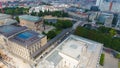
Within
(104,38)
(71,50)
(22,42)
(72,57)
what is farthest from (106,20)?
(22,42)

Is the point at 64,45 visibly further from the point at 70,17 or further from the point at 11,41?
the point at 70,17

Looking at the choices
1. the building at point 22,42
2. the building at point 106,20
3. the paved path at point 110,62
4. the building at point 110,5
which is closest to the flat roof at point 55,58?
the building at point 22,42

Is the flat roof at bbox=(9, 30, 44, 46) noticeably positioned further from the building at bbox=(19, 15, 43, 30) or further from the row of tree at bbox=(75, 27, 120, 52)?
the row of tree at bbox=(75, 27, 120, 52)

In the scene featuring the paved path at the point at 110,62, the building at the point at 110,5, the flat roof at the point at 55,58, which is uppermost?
the building at the point at 110,5

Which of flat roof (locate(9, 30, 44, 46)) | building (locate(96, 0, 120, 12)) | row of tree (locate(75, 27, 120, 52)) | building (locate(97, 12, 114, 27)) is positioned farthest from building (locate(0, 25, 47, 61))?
building (locate(96, 0, 120, 12))

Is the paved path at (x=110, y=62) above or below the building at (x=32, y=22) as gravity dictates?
below

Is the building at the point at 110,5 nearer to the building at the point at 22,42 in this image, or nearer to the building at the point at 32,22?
the building at the point at 32,22
